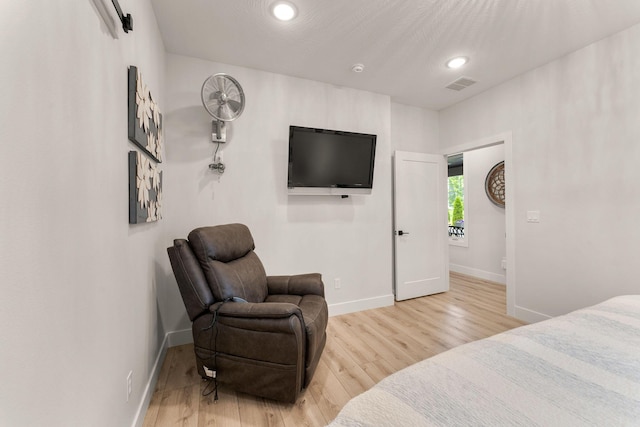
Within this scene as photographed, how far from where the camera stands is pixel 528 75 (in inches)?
115

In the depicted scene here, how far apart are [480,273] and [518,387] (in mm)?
4595

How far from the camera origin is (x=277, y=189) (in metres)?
2.89

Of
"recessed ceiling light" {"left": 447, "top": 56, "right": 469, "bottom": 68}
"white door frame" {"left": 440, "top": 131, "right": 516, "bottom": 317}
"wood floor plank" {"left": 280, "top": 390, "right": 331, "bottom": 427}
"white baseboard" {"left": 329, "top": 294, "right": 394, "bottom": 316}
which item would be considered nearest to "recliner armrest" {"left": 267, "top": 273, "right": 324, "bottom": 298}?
"wood floor plank" {"left": 280, "top": 390, "right": 331, "bottom": 427}

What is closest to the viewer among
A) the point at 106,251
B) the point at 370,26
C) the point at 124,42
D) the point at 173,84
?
the point at 106,251

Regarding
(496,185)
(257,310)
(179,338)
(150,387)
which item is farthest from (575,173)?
(179,338)

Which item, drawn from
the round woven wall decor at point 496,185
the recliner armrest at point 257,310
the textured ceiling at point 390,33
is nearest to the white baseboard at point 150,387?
the recliner armrest at point 257,310

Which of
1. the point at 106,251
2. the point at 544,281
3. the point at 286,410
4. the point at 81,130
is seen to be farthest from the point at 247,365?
the point at 544,281

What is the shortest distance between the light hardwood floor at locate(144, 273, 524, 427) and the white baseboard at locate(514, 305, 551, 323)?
0.08 meters

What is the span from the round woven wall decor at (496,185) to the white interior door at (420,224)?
1.25 meters

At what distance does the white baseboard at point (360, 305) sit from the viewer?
3123 mm

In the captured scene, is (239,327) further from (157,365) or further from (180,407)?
(157,365)

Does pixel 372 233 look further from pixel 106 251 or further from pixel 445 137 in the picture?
pixel 106 251

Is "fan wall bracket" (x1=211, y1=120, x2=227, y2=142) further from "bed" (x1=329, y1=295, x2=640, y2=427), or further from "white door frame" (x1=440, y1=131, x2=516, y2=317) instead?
"white door frame" (x1=440, y1=131, x2=516, y2=317)

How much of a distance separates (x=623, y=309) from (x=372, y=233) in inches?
86.8
